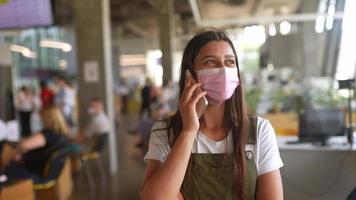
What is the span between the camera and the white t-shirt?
5.07ft

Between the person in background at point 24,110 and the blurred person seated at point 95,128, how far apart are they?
5331mm

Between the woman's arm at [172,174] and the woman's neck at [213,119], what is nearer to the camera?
the woman's arm at [172,174]

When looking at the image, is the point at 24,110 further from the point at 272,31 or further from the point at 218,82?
the point at 218,82

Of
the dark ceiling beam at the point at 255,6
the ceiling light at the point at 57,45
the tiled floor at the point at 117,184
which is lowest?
the tiled floor at the point at 117,184

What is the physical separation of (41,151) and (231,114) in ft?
11.7

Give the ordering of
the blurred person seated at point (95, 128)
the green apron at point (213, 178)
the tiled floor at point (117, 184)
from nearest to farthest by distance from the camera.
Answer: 1. the green apron at point (213, 178)
2. the tiled floor at point (117, 184)
3. the blurred person seated at point (95, 128)

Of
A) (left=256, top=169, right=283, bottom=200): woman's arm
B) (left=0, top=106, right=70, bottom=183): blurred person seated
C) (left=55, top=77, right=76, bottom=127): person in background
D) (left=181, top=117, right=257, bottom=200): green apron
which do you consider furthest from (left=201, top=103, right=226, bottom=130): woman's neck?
(left=55, top=77, right=76, bottom=127): person in background

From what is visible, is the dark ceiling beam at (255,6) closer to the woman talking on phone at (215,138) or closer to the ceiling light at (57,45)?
the woman talking on phone at (215,138)

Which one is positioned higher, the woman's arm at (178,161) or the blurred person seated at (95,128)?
the woman's arm at (178,161)

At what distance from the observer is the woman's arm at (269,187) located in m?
1.53

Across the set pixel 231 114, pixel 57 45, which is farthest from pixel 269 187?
pixel 57 45

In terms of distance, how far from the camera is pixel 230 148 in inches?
61.2

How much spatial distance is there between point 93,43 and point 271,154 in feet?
20.2

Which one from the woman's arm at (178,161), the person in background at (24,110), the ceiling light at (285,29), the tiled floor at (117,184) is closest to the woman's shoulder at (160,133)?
the woman's arm at (178,161)
